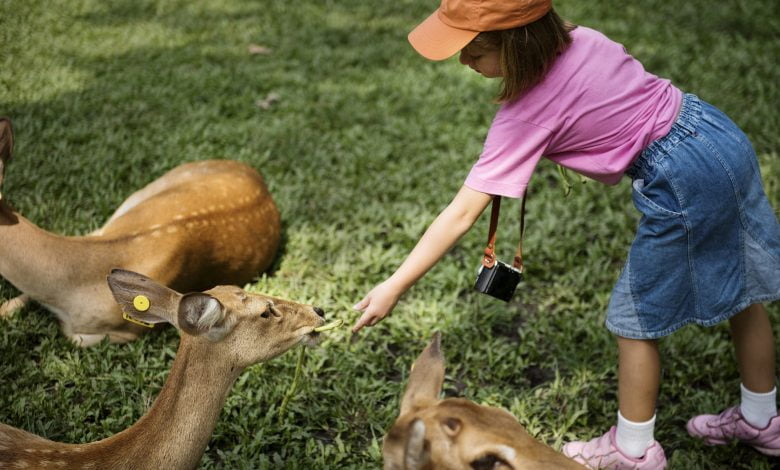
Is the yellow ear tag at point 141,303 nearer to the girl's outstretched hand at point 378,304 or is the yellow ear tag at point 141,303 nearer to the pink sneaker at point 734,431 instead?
the girl's outstretched hand at point 378,304

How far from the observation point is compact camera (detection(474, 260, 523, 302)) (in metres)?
3.10

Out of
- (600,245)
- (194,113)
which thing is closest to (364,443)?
(600,245)

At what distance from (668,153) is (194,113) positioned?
13.0 ft

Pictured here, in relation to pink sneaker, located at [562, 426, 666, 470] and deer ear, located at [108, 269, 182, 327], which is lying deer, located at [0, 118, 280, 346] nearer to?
deer ear, located at [108, 269, 182, 327]

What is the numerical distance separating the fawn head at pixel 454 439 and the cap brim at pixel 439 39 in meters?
1.13

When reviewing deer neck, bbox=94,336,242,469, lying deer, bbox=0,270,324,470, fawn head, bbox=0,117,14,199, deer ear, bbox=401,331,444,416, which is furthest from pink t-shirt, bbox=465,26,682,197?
fawn head, bbox=0,117,14,199

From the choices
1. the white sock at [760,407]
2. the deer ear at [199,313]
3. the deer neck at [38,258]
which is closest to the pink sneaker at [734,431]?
the white sock at [760,407]

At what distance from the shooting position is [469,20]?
104 inches

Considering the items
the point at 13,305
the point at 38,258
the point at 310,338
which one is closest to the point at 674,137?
the point at 310,338

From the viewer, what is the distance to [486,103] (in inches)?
247

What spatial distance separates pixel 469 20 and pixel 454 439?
1341mm

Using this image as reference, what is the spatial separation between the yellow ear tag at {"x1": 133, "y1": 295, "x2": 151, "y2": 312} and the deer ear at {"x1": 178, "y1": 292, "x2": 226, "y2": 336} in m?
0.15

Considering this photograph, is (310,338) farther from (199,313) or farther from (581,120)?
(581,120)

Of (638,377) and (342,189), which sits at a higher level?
(638,377)
